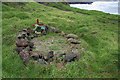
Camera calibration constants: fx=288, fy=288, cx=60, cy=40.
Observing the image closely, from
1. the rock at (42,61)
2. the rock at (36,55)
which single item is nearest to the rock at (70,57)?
the rock at (42,61)

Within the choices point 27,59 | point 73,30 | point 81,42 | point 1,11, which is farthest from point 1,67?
point 1,11

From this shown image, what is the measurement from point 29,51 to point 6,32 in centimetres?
1319

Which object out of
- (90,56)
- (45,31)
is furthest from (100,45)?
(45,31)

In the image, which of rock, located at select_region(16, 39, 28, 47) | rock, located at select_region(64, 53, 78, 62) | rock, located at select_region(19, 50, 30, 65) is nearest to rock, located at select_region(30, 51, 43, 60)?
rock, located at select_region(19, 50, 30, 65)

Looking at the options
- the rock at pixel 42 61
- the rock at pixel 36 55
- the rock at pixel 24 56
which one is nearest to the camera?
the rock at pixel 42 61

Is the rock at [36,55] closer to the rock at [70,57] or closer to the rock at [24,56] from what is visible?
the rock at [24,56]

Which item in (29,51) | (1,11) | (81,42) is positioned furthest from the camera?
(1,11)

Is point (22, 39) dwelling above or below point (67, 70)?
above

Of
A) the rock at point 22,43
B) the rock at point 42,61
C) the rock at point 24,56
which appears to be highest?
the rock at point 22,43

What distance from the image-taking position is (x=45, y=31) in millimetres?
46500

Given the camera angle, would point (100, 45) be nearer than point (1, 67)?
No

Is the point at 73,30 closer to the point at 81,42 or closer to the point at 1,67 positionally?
the point at 81,42

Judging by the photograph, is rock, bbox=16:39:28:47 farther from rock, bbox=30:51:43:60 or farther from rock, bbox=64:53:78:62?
rock, bbox=64:53:78:62

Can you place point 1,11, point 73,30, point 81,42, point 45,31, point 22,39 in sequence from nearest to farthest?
point 22,39
point 81,42
point 45,31
point 73,30
point 1,11
